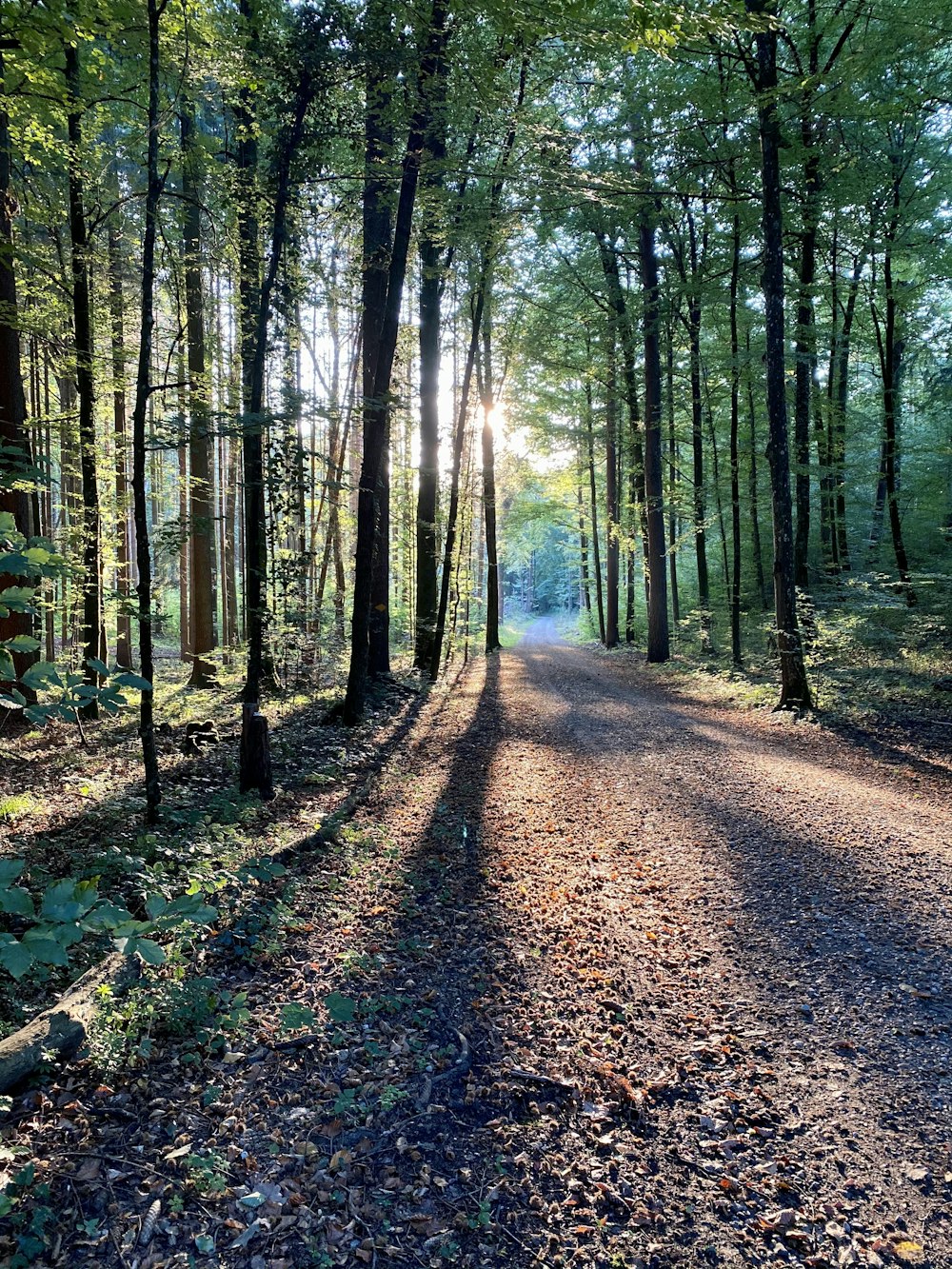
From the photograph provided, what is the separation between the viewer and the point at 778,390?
984 centimetres

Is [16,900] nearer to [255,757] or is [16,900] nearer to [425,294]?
[255,757]

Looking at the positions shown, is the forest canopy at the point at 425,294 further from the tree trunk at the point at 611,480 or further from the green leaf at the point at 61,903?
the green leaf at the point at 61,903

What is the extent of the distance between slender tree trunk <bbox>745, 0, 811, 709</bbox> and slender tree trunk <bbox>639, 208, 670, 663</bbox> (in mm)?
5826

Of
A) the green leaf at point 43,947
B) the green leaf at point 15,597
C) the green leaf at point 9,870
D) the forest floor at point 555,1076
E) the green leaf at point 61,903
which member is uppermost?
the green leaf at point 15,597

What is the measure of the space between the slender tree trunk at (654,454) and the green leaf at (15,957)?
15948 millimetres

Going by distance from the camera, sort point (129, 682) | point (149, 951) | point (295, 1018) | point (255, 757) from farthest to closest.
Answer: point (255, 757), point (295, 1018), point (129, 682), point (149, 951)

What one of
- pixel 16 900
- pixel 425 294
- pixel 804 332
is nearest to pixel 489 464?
pixel 425 294

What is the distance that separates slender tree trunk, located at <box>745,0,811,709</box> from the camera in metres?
9.34

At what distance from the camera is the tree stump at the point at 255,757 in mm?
6031

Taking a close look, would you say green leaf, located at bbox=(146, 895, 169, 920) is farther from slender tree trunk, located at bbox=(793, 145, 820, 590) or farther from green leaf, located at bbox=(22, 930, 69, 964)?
slender tree trunk, located at bbox=(793, 145, 820, 590)

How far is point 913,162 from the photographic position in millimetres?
14508

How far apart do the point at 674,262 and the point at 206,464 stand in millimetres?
12770

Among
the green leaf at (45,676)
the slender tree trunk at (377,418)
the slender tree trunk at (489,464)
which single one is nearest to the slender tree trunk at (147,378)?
the green leaf at (45,676)

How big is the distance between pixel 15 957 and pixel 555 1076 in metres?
2.41
